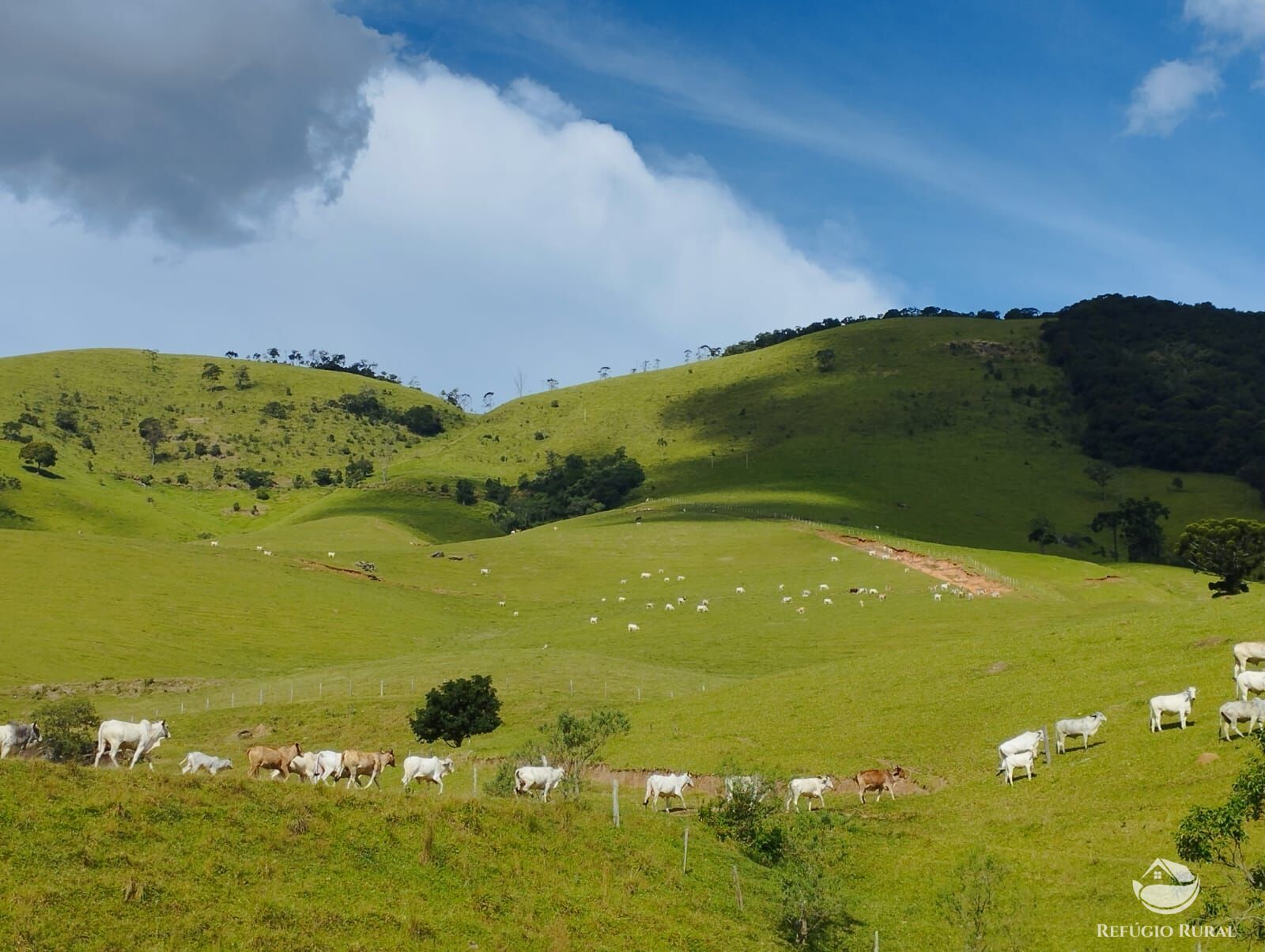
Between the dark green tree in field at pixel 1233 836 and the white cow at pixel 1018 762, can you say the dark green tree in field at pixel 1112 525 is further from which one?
the dark green tree in field at pixel 1233 836

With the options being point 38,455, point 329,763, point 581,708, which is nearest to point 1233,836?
point 329,763

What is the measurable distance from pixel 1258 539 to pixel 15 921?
9444 centimetres

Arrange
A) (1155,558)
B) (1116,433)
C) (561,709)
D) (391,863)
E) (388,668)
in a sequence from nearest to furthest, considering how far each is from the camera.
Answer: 1. (391,863)
2. (561,709)
3. (388,668)
4. (1155,558)
5. (1116,433)

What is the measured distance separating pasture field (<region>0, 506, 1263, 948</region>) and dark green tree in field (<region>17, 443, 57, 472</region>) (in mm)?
82471

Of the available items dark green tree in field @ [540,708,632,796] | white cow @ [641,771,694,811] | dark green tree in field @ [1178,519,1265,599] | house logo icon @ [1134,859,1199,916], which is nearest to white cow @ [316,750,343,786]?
dark green tree in field @ [540,708,632,796]

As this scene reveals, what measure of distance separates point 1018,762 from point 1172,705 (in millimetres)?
4864

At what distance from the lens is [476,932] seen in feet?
68.6

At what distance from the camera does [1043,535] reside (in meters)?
146

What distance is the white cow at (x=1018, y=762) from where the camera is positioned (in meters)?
33.3

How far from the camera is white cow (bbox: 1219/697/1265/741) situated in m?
30.6

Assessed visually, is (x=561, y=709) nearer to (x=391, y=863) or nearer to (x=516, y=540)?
(x=391, y=863)

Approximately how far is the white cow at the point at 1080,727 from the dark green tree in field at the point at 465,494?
161 metres

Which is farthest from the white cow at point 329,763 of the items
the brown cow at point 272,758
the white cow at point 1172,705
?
the white cow at point 1172,705

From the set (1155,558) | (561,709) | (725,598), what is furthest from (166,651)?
(1155,558)
